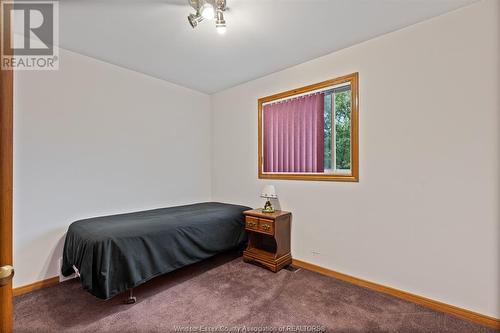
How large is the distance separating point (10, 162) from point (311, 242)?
8.95 feet

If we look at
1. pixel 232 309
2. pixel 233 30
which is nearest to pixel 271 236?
pixel 232 309

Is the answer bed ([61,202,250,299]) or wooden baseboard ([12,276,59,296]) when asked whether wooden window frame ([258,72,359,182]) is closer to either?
bed ([61,202,250,299])

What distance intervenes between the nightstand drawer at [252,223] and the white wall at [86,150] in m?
1.24

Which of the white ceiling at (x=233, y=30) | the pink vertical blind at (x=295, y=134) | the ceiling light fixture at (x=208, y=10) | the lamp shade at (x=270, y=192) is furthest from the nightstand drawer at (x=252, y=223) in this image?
the ceiling light fixture at (x=208, y=10)

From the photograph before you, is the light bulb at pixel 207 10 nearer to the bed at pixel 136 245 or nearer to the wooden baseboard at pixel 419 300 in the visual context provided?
the bed at pixel 136 245

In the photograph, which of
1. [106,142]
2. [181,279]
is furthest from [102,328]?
[106,142]

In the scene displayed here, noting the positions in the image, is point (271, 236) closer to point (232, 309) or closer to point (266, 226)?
point (266, 226)

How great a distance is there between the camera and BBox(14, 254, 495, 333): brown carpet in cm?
176

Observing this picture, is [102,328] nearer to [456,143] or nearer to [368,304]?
[368,304]

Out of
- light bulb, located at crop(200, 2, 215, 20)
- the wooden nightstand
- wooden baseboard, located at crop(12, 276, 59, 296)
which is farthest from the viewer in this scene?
the wooden nightstand

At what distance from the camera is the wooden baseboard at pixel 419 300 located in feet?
5.93

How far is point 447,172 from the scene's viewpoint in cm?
196

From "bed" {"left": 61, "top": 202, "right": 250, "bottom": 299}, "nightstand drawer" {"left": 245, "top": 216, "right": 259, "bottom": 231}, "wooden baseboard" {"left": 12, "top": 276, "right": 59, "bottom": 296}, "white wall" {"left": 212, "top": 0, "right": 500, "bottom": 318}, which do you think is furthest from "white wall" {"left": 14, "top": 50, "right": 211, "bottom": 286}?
"white wall" {"left": 212, "top": 0, "right": 500, "bottom": 318}

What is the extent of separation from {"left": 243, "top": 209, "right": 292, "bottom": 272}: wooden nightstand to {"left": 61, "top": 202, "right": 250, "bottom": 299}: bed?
0.78ft
